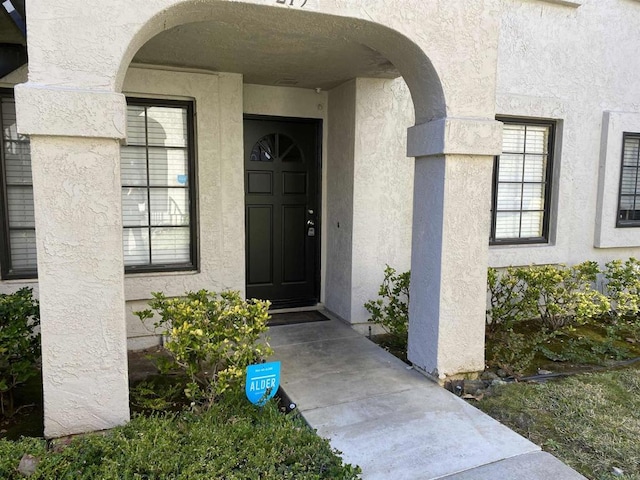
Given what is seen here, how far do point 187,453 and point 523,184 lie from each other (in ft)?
16.7

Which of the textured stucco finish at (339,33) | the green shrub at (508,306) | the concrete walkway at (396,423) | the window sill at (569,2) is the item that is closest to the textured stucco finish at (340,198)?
the concrete walkway at (396,423)

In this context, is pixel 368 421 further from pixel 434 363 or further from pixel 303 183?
pixel 303 183

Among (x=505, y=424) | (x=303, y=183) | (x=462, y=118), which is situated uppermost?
(x=462, y=118)

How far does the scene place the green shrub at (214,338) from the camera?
9.46 feet

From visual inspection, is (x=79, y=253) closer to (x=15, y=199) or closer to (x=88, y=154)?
(x=88, y=154)

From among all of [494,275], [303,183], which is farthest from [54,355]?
[494,275]

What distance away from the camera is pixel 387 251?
5102 mm

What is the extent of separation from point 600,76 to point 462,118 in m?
3.60

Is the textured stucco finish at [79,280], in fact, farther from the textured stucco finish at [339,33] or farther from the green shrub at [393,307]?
the green shrub at [393,307]

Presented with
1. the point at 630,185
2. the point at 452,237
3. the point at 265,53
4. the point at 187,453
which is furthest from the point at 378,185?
the point at 630,185

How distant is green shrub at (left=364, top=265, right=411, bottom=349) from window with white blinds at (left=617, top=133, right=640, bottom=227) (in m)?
3.49

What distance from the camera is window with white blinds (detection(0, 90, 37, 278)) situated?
3951mm

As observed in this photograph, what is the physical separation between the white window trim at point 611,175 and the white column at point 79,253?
5.80 m

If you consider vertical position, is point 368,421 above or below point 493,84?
below
